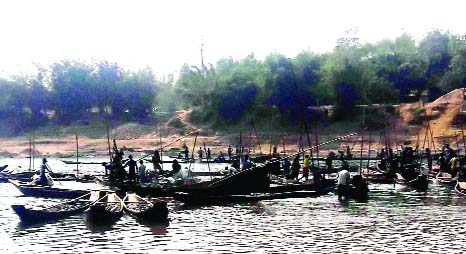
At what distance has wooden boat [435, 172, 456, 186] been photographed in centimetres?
3351

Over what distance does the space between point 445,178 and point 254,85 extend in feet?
172

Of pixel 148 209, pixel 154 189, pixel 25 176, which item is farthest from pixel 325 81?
pixel 148 209

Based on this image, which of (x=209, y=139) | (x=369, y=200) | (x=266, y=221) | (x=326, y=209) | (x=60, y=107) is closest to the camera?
(x=266, y=221)

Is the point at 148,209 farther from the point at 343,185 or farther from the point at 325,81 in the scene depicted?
the point at 325,81

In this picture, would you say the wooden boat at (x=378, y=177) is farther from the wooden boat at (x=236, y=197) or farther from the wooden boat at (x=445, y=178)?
the wooden boat at (x=236, y=197)

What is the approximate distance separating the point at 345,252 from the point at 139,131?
69.6m

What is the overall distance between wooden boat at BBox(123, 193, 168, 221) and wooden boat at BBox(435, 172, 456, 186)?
1472 centimetres

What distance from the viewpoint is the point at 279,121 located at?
82062 mm

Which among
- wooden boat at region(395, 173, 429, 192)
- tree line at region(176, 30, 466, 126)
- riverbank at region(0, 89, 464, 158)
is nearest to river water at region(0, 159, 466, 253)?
wooden boat at region(395, 173, 429, 192)

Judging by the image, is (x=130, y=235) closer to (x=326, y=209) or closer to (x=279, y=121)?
(x=326, y=209)

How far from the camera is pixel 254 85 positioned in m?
86.1

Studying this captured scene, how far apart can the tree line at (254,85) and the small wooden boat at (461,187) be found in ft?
158

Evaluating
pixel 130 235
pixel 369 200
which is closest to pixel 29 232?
pixel 130 235

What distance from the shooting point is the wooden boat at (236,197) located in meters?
28.2
